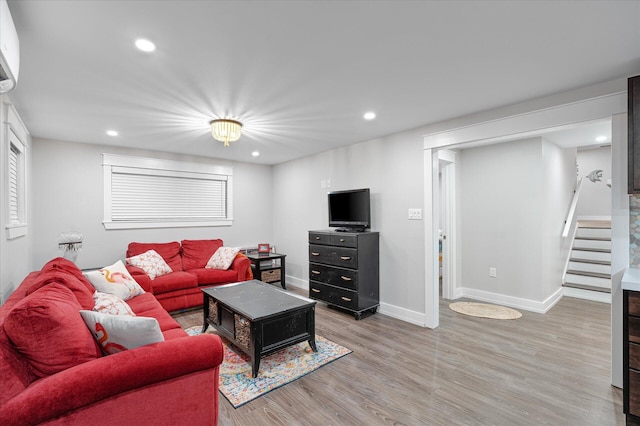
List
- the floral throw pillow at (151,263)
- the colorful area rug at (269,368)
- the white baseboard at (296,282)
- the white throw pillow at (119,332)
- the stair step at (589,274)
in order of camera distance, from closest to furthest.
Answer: the white throw pillow at (119,332)
the colorful area rug at (269,368)
the floral throw pillow at (151,263)
the stair step at (589,274)
the white baseboard at (296,282)

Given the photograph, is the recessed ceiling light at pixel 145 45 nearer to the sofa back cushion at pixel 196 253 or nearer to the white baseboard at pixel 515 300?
the sofa back cushion at pixel 196 253

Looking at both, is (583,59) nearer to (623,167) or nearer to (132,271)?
(623,167)

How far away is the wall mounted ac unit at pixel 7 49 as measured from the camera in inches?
52.4

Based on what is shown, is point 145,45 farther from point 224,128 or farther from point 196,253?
point 196,253

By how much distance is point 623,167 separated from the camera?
225 centimetres

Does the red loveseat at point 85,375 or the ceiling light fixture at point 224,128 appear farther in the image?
the ceiling light fixture at point 224,128

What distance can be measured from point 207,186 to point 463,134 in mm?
4066

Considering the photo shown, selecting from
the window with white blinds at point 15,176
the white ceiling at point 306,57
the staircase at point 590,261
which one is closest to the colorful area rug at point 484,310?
the staircase at point 590,261

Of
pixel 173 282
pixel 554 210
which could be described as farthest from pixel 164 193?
pixel 554 210

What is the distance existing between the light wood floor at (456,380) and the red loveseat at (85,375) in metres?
0.58

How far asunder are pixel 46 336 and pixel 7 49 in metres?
1.34

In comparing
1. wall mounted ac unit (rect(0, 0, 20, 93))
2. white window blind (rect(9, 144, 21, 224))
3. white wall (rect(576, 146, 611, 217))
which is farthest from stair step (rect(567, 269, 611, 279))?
white window blind (rect(9, 144, 21, 224))

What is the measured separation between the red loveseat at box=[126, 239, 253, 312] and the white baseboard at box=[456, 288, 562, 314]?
3.39 m

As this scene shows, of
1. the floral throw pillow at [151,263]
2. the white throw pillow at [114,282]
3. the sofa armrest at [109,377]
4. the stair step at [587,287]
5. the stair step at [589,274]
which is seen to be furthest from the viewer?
the stair step at [589,274]
